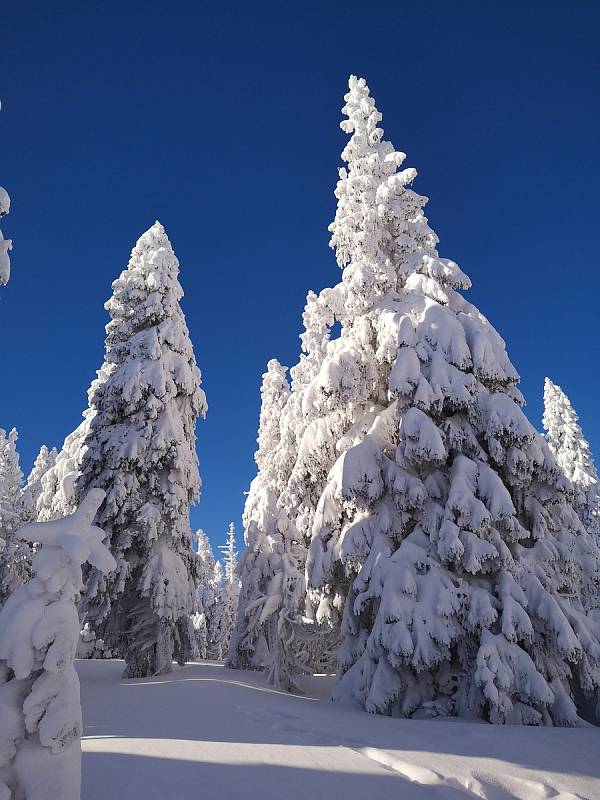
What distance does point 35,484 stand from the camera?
3888 centimetres

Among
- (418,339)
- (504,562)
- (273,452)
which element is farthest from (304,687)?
(273,452)

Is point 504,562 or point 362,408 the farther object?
point 362,408

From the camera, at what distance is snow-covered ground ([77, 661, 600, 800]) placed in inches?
186

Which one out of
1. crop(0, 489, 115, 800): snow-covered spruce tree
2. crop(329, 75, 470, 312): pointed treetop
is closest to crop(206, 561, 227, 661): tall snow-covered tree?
crop(329, 75, 470, 312): pointed treetop

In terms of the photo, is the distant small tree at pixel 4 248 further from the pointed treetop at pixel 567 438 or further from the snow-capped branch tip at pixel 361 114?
the pointed treetop at pixel 567 438

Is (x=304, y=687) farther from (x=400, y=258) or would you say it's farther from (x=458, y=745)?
(x=400, y=258)

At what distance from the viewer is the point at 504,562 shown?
977cm

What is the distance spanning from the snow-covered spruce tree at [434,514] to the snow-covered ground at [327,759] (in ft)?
4.73

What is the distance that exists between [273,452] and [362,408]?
14.2 m

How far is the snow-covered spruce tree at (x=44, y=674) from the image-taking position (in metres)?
3.43

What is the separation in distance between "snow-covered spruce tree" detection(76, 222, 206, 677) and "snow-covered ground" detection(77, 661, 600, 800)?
7087 millimetres

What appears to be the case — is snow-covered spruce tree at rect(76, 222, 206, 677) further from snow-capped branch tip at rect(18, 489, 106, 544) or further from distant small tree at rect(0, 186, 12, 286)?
snow-capped branch tip at rect(18, 489, 106, 544)

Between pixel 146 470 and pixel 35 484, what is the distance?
27.9 metres

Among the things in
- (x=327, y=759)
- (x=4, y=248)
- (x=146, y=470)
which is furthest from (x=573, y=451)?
(x=4, y=248)
